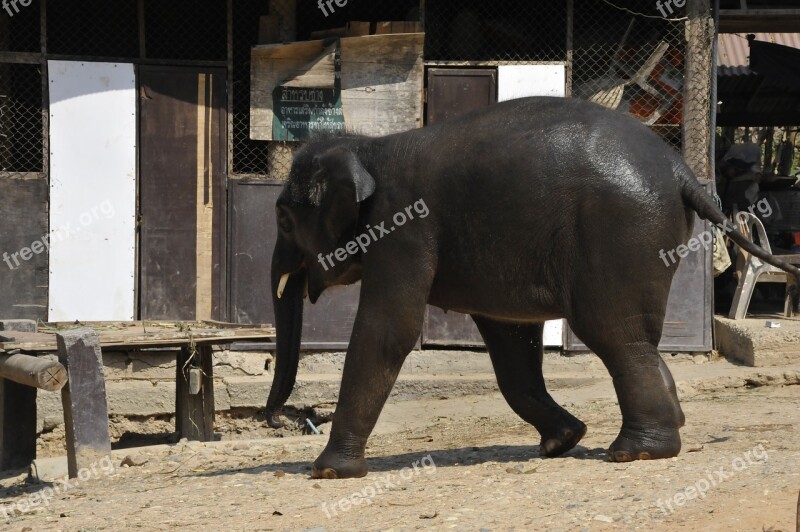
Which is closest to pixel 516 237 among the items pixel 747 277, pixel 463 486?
→ pixel 463 486

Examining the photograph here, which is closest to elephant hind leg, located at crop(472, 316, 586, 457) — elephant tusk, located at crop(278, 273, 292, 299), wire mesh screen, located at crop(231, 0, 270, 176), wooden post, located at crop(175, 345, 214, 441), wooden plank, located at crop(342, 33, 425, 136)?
elephant tusk, located at crop(278, 273, 292, 299)

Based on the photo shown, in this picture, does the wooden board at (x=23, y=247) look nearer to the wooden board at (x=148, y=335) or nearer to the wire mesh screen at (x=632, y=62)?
the wooden board at (x=148, y=335)

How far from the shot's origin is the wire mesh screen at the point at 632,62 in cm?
1112

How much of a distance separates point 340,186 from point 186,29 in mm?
5689

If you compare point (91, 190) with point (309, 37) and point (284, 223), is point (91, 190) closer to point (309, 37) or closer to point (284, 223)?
point (309, 37)

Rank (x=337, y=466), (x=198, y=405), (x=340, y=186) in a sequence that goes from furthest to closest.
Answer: (x=198, y=405)
(x=340, y=186)
(x=337, y=466)

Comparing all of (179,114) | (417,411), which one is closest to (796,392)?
(417,411)

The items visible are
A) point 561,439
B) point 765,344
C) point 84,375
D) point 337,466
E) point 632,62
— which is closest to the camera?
point 337,466

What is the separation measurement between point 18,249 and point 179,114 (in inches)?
78.6

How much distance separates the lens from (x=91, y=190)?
10.8 metres

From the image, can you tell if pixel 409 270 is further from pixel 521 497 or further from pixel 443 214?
pixel 521 497

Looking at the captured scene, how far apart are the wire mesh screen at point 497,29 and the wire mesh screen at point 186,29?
212 centimetres

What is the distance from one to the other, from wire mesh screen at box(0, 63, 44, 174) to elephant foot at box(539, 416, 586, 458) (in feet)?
20.9

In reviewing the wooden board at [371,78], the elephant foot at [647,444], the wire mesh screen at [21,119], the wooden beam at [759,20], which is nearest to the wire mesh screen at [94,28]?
the wire mesh screen at [21,119]
